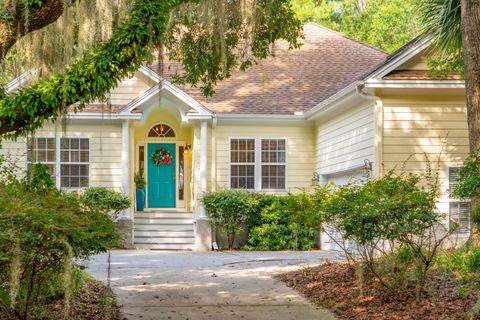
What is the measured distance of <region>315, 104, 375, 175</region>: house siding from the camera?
1580 cm

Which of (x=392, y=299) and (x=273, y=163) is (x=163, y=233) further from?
(x=392, y=299)

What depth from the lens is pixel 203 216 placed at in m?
18.6

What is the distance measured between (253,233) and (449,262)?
869 centimetres

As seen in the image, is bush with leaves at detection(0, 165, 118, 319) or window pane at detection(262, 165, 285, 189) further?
window pane at detection(262, 165, 285, 189)

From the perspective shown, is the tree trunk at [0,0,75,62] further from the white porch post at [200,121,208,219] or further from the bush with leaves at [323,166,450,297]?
the white porch post at [200,121,208,219]

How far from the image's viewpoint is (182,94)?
18.5m

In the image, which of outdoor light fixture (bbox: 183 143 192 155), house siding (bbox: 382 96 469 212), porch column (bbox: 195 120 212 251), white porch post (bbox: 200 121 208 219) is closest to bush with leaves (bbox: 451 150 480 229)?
house siding (bbox: 382 96 469 212)

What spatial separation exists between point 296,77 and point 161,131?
13.7 ft

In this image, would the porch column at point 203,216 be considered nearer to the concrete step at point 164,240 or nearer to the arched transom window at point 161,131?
the concrete step at point 164,240

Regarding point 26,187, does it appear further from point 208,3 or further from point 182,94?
point 182,94

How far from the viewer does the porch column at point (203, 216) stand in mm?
18422

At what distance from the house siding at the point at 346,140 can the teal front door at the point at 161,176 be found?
4120 mm

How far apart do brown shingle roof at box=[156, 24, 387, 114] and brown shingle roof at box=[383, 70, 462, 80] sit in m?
4.40

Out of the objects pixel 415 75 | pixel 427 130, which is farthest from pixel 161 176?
pixel 415 75
